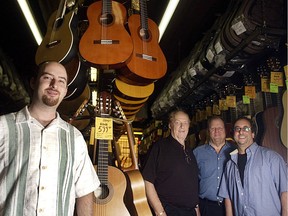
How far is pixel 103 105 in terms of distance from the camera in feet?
7.93

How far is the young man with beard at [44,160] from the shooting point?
1.46 metres

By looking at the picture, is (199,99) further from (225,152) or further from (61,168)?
(61,168)

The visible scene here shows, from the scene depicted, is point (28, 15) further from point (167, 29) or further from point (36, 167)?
point (36, 167)

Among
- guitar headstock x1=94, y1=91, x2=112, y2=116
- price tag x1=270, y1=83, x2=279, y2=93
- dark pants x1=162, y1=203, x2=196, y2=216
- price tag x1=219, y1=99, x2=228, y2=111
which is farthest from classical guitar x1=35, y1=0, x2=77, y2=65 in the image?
price tag x1=219, y1=99, x2=228, y2=111

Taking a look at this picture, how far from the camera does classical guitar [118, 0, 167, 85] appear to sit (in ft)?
7.27

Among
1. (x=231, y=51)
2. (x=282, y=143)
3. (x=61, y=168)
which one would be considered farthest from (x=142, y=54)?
(x=282, y=143)

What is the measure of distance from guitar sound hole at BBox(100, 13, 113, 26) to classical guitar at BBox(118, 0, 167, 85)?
166mm

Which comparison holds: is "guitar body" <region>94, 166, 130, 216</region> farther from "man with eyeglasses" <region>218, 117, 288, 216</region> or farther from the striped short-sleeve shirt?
"man with eyeglasses" <region>218, 117, 288, 216</region>

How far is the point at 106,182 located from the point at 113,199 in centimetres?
14

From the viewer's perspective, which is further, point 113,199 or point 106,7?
point 106,7

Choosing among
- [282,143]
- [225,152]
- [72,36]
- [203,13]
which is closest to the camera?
[72,36]

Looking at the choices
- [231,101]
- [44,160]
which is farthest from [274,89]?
[44,160]

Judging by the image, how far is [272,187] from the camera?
7.38 ft

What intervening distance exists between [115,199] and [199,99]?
2.39 meters
